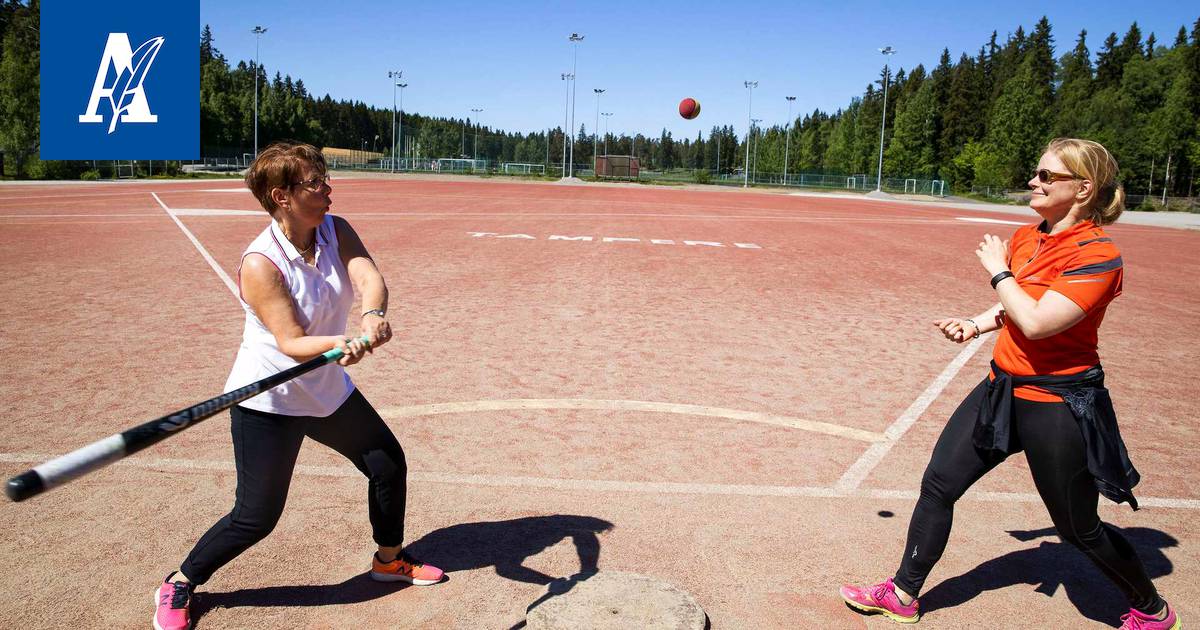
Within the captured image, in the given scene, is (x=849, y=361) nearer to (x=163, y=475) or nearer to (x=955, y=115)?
(x=163, y=475)

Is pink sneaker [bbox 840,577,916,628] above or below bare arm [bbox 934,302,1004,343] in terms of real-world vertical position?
below

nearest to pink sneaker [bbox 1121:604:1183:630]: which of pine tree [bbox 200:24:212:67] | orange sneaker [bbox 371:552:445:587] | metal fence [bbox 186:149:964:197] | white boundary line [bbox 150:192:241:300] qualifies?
orange sneaker [bbox 371:552:445:587]

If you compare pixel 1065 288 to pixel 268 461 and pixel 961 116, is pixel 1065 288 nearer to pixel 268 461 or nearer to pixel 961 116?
pixel 268 461

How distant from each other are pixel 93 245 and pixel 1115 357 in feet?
56.8

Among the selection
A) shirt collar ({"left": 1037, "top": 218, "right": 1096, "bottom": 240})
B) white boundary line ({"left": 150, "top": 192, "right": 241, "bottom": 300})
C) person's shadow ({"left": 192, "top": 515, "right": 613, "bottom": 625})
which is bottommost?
person's shadow ({"left": 192, "top": 515, "right": 613, "bottom": 625})

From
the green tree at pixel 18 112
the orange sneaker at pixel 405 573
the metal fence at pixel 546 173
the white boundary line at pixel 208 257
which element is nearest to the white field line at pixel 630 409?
the white boundary line at pixel 208 257

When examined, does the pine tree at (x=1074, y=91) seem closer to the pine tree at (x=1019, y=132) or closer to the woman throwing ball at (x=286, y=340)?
the pine tree at (x=1019, y=132)

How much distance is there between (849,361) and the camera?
8570 mm

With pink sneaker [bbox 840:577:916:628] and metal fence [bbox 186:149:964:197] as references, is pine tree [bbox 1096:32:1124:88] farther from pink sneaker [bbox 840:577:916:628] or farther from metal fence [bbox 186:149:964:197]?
pink sneaker [bbox 840:577:916:628]

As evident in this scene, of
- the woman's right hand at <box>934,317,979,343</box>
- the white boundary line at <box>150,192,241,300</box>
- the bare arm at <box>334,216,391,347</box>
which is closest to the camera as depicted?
the bare arm at <box>334,216,391,347</box>

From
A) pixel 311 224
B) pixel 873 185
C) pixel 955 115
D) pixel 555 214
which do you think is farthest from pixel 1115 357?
pixel 955 115

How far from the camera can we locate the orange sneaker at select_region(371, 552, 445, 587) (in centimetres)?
389

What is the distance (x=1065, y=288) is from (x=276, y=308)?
10.2 feet

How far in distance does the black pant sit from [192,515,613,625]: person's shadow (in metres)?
0.30
